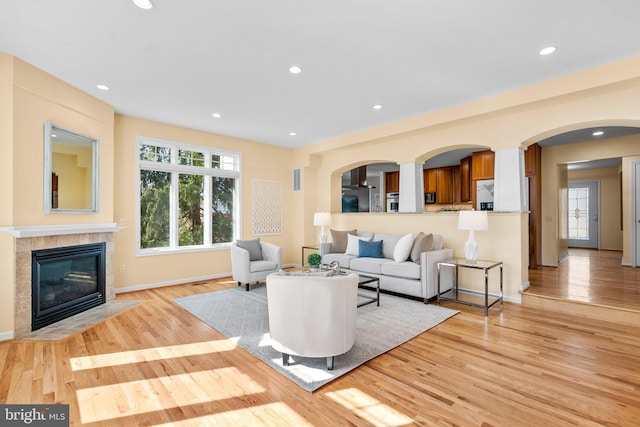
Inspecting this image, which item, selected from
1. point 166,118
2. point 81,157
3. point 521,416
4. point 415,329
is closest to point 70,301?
point 81,157

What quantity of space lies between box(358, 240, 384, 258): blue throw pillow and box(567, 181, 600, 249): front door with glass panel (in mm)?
8408

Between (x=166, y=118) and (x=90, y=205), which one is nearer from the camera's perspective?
(x=90, y=205)

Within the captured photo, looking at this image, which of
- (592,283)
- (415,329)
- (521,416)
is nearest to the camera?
(521,416)

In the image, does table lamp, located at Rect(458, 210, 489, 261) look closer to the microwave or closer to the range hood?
the range hood

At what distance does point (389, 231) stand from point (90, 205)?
192 inches

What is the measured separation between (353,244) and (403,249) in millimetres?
1100

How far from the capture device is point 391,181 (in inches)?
379

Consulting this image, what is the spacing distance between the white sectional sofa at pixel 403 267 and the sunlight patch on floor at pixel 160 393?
2717 millimetres

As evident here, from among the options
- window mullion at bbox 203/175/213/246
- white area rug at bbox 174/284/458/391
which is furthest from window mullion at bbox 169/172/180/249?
white area rug at bbox 174/284/458/391

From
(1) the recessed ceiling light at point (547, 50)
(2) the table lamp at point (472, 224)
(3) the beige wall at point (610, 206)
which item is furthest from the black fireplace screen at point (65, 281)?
(3) the beige wall at point (610, 206)

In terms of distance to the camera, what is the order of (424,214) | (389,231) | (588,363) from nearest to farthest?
(588,363) < (424,214) < (389,231)

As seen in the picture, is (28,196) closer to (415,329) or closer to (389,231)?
(415,329)

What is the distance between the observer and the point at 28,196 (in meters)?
3.36

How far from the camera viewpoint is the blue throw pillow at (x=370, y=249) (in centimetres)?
518
